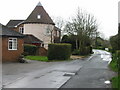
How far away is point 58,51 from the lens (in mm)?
34750

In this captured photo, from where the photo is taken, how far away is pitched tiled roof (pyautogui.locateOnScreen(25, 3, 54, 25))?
59750 millimetres

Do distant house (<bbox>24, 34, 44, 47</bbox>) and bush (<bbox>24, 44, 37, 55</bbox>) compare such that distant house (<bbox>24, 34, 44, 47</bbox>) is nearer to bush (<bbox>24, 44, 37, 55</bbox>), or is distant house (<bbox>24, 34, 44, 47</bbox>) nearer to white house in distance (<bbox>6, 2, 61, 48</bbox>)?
white house in distance (<bbox>6, 2, 61, 48</bbox>)

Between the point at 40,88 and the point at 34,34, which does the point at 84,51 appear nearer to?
the point at 34,34

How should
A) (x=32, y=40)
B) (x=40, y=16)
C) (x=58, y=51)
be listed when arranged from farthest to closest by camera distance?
1. (x=40, y=16)
2. (x=32, y=40)
3. (x=58, y=51)

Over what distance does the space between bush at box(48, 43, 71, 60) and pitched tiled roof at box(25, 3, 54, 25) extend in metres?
25.3

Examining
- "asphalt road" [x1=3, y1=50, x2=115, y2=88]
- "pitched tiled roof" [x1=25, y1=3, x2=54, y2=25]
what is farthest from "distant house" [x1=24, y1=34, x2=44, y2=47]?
"asphalt road" [x1=3, y1=50, x2=115, y2=88]

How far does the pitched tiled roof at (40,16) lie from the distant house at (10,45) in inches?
1144

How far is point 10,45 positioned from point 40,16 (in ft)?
104

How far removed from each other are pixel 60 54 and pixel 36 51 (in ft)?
38.3

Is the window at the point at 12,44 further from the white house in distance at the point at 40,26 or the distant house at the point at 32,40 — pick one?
the white house in distance at the point at 40,26

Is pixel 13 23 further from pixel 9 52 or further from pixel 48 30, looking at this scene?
pixel 9 52

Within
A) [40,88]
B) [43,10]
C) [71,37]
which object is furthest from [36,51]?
[40,88]

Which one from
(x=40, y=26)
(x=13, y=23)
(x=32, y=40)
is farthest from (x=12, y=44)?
(x=13, y=23)

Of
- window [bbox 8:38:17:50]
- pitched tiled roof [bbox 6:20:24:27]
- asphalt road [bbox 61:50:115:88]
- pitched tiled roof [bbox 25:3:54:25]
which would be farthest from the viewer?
pitched tiled roof [bbox 6:20:24:27]
